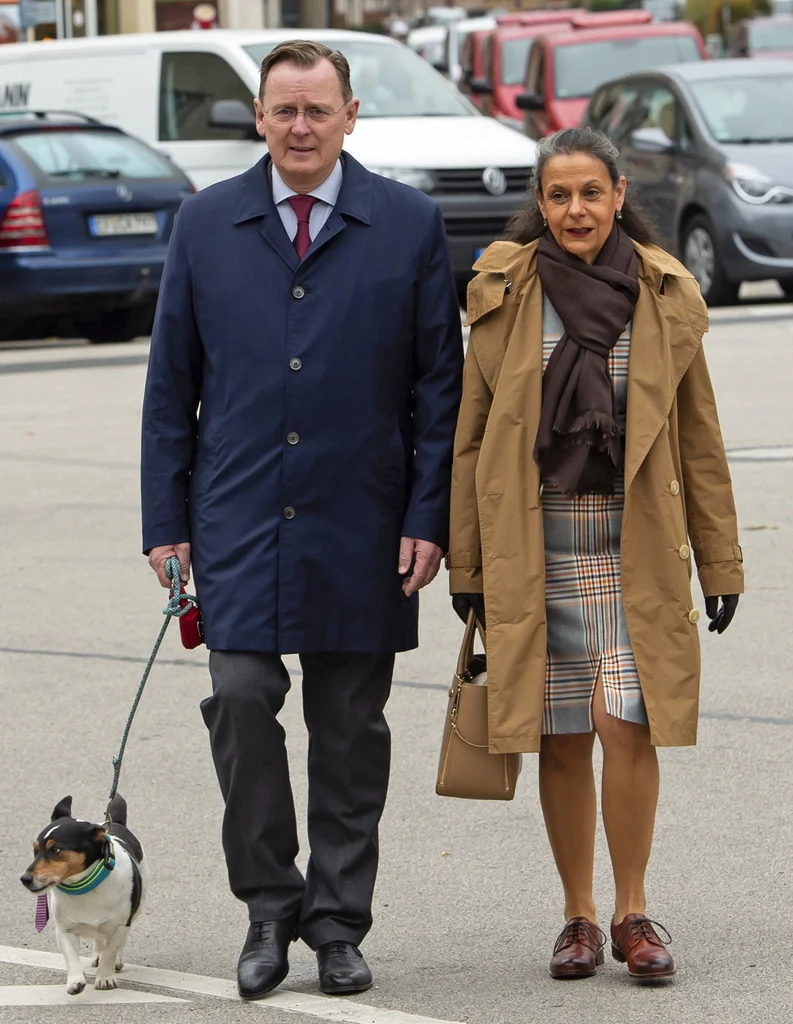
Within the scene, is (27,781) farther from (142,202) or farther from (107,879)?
(142,202)

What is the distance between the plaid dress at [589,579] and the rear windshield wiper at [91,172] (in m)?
11.5

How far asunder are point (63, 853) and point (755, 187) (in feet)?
41.1

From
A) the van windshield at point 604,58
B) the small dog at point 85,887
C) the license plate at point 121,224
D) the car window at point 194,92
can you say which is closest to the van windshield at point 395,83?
the car window at point 194,92

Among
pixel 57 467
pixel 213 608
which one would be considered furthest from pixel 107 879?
pixel 57 467

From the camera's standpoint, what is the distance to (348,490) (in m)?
4.30

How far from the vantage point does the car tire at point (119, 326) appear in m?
16.3

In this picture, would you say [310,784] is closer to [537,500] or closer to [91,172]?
[537,500]

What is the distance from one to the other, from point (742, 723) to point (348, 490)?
2.37 meters

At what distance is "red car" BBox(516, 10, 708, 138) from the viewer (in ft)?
76.3

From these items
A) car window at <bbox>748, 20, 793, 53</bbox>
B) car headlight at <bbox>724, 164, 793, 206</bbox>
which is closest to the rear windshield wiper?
car headlight at <bbox>724, 164, 793, 206</bbox>

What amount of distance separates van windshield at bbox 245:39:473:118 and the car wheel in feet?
7.04

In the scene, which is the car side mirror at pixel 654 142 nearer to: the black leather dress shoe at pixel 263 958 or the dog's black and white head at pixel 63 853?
the black leather dress shoe at pixel 263 958

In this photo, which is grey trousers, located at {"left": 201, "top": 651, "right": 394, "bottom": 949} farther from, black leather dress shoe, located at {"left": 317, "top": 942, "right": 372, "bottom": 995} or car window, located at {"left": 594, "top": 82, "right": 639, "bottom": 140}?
car window, located at {"left": 594, "top": 82, "right": 639, "bottom": 140}

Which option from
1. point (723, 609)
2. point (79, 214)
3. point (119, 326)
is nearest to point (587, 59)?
point (119, 326)
